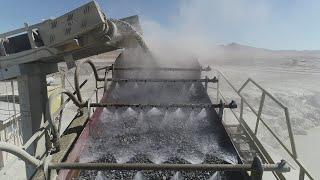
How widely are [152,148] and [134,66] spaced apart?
457 cm

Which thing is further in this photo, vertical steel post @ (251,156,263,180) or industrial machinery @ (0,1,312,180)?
industrial machinery @ (0,1,312,180)

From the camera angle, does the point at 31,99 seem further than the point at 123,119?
Yes

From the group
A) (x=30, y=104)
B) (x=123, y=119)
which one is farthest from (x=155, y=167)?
(x=30, y=104)

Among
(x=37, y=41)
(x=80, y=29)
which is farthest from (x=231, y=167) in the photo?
(x=37, y=41)

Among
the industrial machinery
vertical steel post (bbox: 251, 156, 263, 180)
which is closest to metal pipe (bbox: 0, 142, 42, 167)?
the industrial machinery

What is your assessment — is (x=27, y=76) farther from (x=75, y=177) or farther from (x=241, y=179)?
(x=241, y=179)

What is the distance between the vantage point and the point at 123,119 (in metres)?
6.25

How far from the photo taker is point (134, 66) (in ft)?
31.7

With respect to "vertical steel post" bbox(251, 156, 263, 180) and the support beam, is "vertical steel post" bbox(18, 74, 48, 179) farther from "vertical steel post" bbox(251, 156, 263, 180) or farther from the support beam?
"vertical steel post" bbox(251, 156, 263, 180)

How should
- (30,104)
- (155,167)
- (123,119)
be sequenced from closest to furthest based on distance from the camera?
1. (155,167)
2. (123,119)
3. (30,104)

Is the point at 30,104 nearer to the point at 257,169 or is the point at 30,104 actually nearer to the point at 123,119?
the point at 123,119

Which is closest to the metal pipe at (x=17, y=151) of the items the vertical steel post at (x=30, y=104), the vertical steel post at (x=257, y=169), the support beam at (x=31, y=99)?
the vertical steel post at (x=257, y=169)

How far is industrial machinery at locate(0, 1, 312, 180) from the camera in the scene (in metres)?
4.18

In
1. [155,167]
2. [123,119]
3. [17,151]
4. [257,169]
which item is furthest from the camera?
[123,119]
